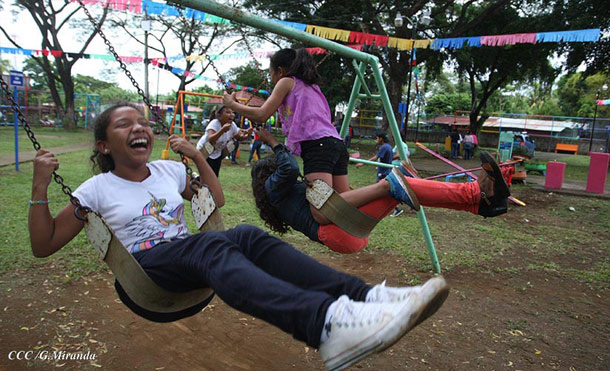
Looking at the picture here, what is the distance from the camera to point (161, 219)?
6.69 feet

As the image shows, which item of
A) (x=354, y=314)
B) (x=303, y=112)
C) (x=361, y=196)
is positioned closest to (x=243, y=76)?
(x=303, y=112)

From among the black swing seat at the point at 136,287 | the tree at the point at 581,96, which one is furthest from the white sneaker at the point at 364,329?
the tree at the point at 581,96

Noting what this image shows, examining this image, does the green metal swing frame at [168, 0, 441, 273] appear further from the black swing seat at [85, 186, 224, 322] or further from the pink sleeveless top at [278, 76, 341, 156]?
the black swing seat at [85, 186, 224, 322]

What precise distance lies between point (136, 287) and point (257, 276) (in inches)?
24.3

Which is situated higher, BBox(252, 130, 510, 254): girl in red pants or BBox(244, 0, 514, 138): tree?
BBox(244, 0, 514, 138): tree

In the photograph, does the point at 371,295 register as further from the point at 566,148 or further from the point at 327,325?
the point at 566,148

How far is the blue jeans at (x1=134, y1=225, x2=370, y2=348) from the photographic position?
1473 millimetres

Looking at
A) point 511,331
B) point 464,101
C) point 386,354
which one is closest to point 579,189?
point 511,331

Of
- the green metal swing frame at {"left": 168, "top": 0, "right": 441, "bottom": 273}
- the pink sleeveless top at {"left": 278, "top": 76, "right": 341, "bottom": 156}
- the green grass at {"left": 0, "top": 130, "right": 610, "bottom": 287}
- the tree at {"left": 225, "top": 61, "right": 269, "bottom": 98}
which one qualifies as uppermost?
the tree at {"left": 225, "top": 61, "right": 269, "bottom": 98}

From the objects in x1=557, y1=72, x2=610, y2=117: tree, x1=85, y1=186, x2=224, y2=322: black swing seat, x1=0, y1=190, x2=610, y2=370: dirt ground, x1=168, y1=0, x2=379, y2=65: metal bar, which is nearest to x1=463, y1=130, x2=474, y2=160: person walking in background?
x1=0, y1=190, x2=610, y2=370: dirt ground

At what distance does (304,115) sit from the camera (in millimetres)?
2787

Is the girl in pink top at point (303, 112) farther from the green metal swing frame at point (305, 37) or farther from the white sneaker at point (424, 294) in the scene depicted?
the white sneaker at point (424, 294)

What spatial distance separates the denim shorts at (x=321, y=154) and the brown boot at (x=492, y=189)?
88cm

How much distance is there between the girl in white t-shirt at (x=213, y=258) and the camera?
145cm
